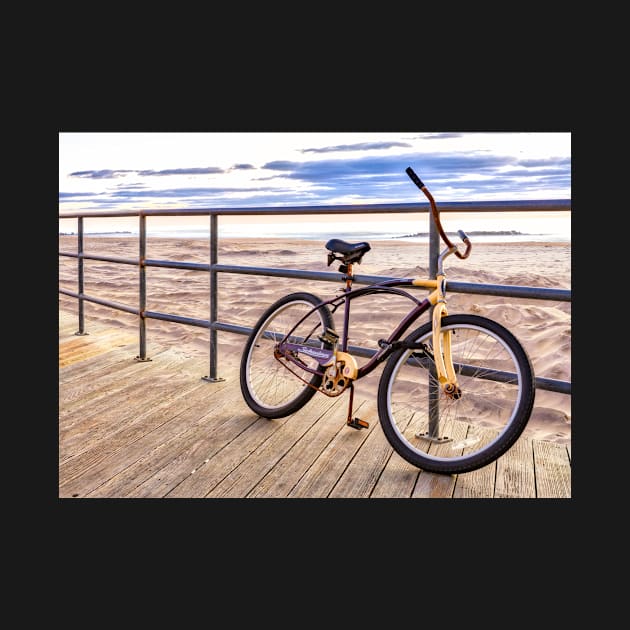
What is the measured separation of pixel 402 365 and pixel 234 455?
0.85m

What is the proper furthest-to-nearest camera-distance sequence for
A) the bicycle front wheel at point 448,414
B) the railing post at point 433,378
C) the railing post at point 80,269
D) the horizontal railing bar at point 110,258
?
the railing post at point 80,269 → the horizontal railing bar at point 110,258 → the railing post at point 433,378 → the bicycle front wheel at point 448,414

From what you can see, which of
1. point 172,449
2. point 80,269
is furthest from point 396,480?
point 80,269

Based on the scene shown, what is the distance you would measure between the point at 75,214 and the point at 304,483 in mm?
3753

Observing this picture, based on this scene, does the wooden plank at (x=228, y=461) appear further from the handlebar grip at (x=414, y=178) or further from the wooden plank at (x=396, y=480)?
the handlebar grip at (x=414, y=178)

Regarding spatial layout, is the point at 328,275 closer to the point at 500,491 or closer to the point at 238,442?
the point at 238,442

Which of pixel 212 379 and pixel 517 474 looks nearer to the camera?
pixel 517 474

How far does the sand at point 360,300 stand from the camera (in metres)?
6.06

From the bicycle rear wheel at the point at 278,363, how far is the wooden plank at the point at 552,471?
3.44ft

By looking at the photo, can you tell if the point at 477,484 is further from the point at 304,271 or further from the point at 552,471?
the point at 304,271

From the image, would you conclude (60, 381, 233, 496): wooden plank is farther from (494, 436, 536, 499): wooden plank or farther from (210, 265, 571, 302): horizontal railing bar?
(494, 436, 536, 499): wooden plank

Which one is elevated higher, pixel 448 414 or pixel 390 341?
pixel 390 341

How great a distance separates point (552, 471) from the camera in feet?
9.32

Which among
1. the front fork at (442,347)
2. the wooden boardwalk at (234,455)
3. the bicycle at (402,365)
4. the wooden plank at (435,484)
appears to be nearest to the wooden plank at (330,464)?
the wooden boardwalk at (234,455)

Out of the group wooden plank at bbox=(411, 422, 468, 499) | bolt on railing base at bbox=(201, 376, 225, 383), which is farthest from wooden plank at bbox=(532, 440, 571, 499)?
bolt on railing base at bbox=(201, 376, 225, 383)
